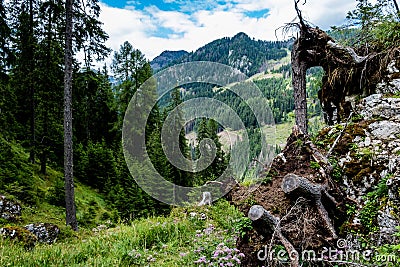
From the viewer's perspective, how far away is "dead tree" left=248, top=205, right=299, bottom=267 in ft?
13.5

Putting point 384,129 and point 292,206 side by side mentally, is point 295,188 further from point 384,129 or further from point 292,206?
point 384,129

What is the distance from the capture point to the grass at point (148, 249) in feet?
16.4

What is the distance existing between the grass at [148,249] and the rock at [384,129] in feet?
9.28

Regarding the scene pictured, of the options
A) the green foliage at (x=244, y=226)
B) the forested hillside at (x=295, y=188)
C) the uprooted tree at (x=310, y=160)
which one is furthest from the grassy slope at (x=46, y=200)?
the uprooted tree at (x=310, y=160)

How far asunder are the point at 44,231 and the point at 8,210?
249cm

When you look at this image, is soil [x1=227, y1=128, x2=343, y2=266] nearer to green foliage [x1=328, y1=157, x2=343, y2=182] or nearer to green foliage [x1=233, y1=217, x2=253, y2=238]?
green foliage [x1=233, y1=217, x2=253, y2=238]

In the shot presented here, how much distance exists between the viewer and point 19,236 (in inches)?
277

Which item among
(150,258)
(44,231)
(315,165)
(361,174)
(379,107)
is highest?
(379,107)

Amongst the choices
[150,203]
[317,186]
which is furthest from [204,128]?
[317,186]

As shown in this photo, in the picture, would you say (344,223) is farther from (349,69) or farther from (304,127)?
(349,69)

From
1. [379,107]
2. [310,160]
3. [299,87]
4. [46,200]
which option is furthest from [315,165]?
[46,200]

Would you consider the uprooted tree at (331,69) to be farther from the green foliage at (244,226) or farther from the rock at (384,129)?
the green foliage at (244,226)

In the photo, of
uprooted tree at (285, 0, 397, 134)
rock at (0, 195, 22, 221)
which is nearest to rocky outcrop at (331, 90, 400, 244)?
uprooted tree at (285, 0, 397, 134)

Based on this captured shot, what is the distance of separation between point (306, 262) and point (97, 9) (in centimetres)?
1218
